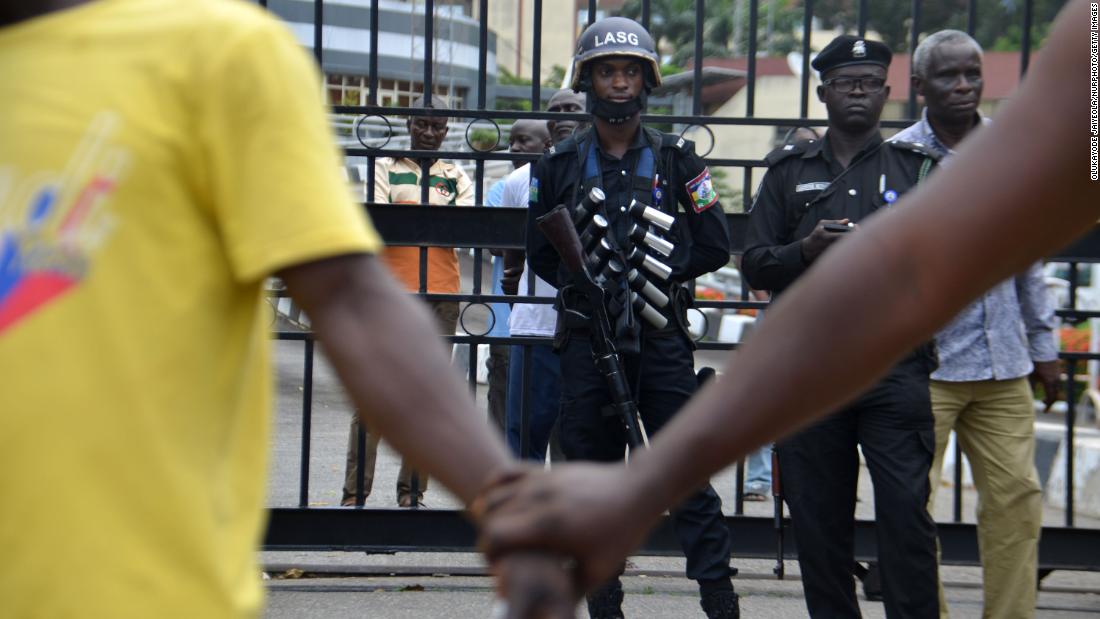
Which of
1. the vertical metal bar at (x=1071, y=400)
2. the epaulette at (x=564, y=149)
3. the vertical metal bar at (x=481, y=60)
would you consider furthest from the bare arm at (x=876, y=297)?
the vertical metal bar at (x=1071, y=400)

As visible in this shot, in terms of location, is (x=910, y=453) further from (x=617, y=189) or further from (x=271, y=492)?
(x=271, y=492)

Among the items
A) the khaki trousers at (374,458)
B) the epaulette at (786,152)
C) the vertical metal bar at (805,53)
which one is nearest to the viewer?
the epaulette at (786,152)

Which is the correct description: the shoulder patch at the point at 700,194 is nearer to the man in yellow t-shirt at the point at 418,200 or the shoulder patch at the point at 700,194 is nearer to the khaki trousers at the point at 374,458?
the man in yellow t-shirt at the point at 418,200

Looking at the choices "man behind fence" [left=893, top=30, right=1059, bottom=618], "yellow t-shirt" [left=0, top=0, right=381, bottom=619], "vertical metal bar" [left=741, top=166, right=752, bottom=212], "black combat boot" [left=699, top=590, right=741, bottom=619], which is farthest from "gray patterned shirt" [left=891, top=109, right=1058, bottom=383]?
"yellow t-shirt" [left=0, top=0, right=381, bottom=619]

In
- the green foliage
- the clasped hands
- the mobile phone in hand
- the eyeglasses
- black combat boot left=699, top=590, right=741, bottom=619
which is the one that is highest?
the green foliage

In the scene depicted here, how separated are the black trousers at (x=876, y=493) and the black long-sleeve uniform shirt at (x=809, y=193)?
0.53 metres

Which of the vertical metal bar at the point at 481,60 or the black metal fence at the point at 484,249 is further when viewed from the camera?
the black metal fence at the point at 484,249

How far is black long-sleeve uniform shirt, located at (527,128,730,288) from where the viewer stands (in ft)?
17.5

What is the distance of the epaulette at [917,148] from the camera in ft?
16.1

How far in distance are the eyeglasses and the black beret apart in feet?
0.18

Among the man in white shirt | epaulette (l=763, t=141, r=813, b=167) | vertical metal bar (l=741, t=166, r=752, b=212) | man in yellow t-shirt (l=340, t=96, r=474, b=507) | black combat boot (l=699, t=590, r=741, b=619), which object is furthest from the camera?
the man in white shirt

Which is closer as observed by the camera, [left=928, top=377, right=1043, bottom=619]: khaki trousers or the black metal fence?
[left=928, top=377, right=1043, bottom=619]: khaki trousers

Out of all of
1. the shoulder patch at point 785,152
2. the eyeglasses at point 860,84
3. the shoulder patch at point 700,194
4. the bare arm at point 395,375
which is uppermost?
the eyeglasses at point 860,84

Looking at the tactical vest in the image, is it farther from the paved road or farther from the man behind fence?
the man behind fence
